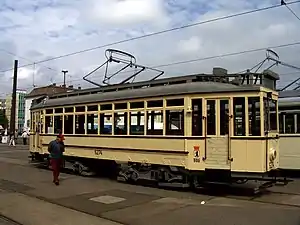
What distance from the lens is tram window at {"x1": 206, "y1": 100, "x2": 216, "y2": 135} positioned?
12102 mm

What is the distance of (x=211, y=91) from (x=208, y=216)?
13.5 ft

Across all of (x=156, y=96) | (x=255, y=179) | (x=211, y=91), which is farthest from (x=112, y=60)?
(x=255, y=179)

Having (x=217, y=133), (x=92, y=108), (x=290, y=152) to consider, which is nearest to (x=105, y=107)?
(x=92, y=108)

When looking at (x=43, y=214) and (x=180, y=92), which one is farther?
(x=180, y=92)

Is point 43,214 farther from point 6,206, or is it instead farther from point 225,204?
point 225,204

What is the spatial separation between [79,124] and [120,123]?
2556 mm

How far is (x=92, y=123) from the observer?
15938mm

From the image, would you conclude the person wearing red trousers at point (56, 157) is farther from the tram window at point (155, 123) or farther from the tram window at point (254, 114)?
the tram window at point (254, 114)

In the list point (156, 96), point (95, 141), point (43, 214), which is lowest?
point (43, 214)

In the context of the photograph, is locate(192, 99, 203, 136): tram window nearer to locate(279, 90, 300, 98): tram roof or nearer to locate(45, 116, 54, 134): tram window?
locate(279, 90, 300, 98): tram roof

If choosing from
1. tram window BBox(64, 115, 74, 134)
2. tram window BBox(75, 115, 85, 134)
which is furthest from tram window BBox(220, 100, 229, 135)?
tram window BBox(64, 115, 74, 134)

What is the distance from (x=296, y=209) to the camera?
9.95m

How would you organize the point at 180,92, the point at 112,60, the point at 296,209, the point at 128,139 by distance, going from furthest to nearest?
the point at 112,60, the point at 128,139, the point at 180,92, the point at 296,209

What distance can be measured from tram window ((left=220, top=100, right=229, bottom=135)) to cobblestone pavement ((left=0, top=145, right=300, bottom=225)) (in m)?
1.82
